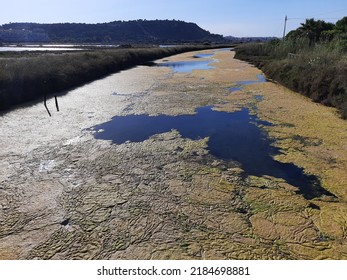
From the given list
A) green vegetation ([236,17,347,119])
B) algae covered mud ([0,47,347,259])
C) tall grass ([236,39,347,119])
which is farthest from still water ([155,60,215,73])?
algae covered mud ([0,47,347,259])

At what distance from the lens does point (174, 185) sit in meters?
5.65

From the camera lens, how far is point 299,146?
7.55 metres

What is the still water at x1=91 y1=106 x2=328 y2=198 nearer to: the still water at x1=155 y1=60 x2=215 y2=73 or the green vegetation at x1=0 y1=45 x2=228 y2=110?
the green vegetation at x1=0 y1=45 x2=228 y2=110

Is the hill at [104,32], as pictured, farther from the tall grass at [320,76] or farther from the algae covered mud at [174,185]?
the algae covered mud at [174,185]

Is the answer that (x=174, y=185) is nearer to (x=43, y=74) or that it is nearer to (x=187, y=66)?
(x=43, y=74)

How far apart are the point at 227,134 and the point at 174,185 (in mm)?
3888

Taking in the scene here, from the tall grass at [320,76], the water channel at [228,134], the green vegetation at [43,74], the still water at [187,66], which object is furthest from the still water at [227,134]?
the still water at [187,66]

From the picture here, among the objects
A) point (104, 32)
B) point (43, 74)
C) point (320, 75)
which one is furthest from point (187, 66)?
point (104, 32)

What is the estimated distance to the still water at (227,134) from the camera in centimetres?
625

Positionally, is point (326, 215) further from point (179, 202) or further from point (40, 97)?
point (40, 97)

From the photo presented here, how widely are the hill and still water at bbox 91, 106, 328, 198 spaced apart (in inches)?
4788

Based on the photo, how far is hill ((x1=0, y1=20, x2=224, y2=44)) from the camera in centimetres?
12540

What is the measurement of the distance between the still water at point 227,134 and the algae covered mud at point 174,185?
0.04 m

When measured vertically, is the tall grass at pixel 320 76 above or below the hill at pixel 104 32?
below
